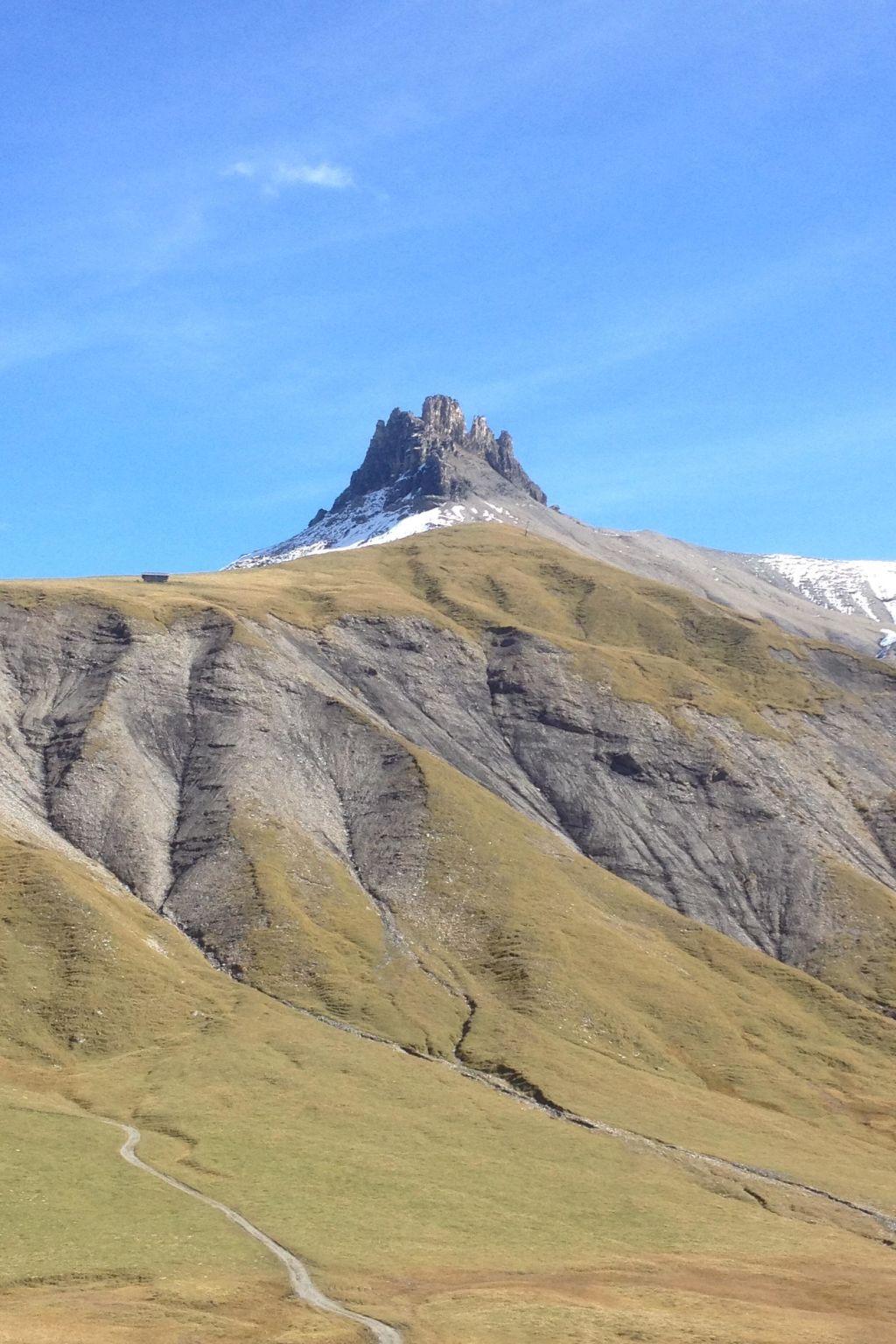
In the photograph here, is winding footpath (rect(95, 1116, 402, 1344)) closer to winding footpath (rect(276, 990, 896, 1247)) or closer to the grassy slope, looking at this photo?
the grassy slope

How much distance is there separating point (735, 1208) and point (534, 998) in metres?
53.1

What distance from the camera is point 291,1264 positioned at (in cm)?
7019

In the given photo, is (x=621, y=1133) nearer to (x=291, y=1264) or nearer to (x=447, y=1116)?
(x=447, y=1116)

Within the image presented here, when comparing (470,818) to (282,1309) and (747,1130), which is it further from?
(282,1309)

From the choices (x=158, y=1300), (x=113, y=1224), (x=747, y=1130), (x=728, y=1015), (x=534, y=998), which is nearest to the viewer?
(x=158, y=1300)

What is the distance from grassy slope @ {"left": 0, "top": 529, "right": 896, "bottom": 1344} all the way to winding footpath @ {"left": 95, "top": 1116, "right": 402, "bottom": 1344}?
51.9 inches

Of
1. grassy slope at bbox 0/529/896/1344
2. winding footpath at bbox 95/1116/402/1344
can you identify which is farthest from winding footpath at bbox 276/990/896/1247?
winding footpath at bbox 95/1116/402/1344

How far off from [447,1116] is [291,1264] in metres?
51.1

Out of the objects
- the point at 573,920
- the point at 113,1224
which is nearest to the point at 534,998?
the point at 573,920

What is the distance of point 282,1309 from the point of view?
6109 centimetres

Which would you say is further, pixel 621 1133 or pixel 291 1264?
pixel 621 1133

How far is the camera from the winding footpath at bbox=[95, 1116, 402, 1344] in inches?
2349

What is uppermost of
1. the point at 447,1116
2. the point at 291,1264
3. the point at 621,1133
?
the point at 621,1133

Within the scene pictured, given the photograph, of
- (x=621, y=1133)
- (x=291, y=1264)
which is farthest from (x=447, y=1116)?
(x=291, y=1264)
